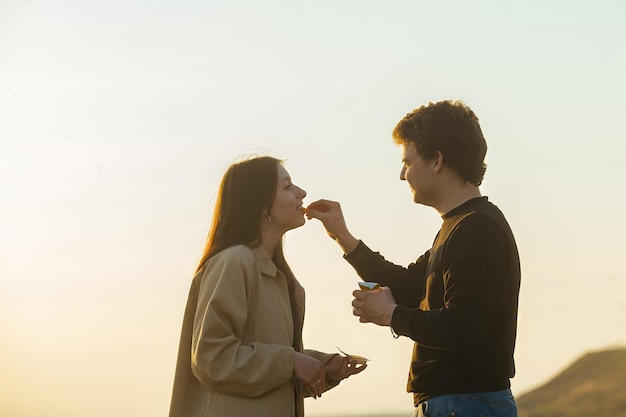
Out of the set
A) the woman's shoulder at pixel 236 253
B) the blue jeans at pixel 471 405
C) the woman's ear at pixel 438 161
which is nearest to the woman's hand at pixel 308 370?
the woman's shoulder at pixel 236 253

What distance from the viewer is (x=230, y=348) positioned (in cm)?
434

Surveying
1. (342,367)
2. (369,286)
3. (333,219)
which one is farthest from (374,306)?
(333,219)

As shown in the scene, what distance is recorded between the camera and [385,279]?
4.93 meters

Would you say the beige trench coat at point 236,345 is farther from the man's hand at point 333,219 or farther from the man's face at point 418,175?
the man's face at point 418,175

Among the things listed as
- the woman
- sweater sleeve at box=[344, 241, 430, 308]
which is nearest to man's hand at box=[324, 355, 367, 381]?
the woman

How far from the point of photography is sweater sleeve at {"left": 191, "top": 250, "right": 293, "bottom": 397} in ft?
14.2

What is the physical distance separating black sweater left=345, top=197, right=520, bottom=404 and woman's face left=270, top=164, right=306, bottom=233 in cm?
81

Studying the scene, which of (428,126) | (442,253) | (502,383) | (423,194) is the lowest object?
(502,383)

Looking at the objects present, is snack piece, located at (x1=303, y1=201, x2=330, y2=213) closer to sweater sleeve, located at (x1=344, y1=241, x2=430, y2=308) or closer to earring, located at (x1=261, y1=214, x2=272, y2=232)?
sweater sleeve, located at (x1=344, y1=241, x2=430, y2=308)

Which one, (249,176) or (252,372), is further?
(249,176)

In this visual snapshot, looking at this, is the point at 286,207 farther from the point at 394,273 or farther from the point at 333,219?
the point at 394,273

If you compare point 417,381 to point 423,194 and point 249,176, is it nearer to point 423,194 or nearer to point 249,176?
point 423,194

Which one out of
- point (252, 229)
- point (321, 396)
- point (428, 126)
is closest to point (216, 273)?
point (252, 229)

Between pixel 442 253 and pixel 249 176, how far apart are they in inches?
43.6
